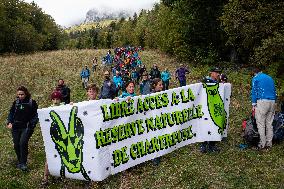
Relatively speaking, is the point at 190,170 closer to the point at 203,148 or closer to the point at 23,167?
Result: the point at 203,148

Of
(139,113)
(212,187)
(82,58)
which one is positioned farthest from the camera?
(82,58)

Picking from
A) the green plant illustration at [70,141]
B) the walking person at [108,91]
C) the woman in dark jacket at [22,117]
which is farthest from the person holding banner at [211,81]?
the walking person at [108,91]

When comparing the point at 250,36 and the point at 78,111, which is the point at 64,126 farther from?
the point at 250,36

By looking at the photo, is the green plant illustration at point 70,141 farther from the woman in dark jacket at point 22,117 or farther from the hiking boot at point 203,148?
the hiking boot at point 203,148

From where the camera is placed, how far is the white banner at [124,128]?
8.81 metres

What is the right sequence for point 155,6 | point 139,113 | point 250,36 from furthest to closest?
point 155,6
point 250,36
point 139,113

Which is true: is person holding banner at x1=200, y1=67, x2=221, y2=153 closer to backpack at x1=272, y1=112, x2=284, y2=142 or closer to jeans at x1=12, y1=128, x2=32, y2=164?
backpack at x1=272, y1=112, x2=284, y2=142

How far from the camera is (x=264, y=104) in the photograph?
1073 cm

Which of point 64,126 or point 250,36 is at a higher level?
point 250,36

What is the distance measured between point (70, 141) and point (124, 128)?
50.0 inches

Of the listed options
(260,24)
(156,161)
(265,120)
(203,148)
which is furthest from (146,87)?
(260,24)

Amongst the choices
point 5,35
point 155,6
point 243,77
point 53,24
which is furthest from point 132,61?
point 53,24

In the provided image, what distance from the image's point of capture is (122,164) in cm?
930

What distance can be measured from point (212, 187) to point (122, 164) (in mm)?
2100
